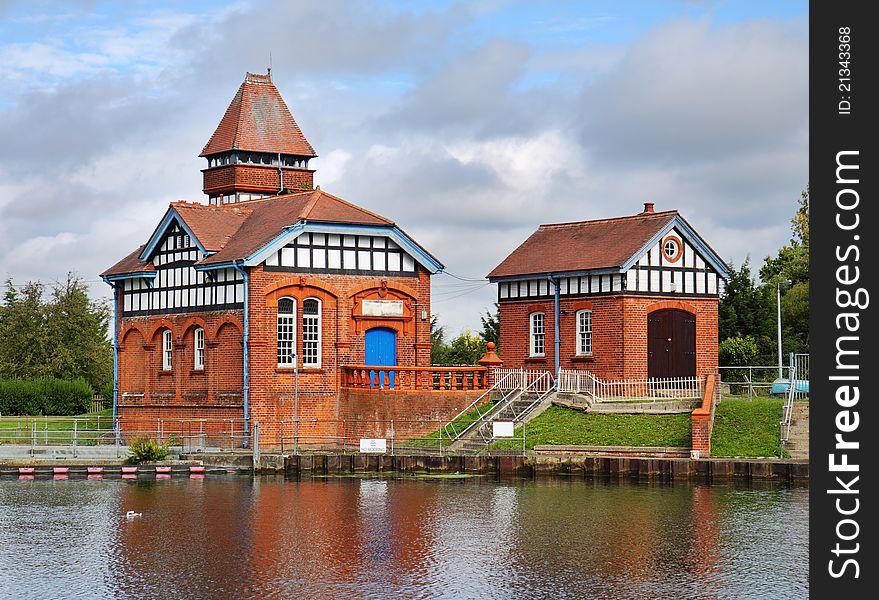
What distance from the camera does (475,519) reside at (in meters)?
29.5

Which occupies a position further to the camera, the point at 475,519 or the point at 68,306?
the point at 68,306

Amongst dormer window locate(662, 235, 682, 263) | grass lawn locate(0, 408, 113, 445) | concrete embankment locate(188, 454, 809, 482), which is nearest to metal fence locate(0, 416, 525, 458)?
grass lawn locate(0, 408, 113, 445)

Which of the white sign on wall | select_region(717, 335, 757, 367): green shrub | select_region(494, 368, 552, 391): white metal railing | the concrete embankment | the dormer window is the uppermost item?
the dormer window

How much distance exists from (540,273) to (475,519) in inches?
726

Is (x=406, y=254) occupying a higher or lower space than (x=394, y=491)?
higher

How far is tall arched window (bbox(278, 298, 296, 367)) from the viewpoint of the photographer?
43.7m

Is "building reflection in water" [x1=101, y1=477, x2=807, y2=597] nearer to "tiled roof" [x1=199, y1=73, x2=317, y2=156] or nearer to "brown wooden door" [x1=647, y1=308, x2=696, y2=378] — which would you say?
"brown wooden door" [x1=647, y1=308, x2=696, y2=378]

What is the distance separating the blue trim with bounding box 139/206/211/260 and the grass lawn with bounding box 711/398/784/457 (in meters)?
16.9

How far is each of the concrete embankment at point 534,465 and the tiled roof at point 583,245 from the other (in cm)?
879

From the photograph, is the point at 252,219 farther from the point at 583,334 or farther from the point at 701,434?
the point at 701,434
